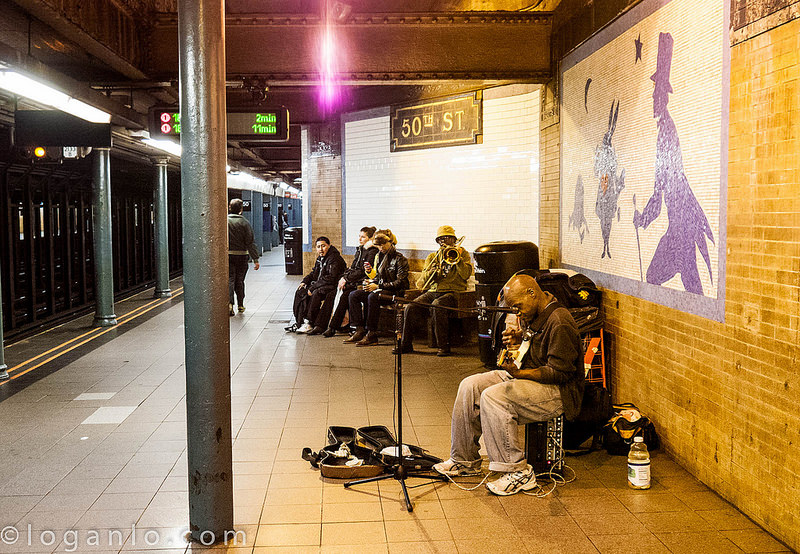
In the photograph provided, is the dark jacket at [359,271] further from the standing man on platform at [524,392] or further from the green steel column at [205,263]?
the green steel column at [205,263]

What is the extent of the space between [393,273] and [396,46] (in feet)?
10.5

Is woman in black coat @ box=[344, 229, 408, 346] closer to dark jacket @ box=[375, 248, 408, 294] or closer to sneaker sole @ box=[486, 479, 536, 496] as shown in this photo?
dark jacket @ box=[375, 248, 408, 294]

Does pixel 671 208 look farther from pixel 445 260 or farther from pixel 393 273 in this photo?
pixel 393 273

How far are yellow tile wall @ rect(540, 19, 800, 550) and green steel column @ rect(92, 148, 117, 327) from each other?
9.66m

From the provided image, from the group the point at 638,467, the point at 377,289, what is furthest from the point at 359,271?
the point at 638,467

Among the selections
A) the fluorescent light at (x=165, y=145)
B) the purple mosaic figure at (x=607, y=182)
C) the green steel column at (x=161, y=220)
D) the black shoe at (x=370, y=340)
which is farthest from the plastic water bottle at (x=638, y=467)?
the green steel column at (x=161, y=220)

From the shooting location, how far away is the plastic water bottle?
4723mm

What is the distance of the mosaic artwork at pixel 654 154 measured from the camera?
480 cm

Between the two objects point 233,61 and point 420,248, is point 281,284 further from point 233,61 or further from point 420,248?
point 233,61

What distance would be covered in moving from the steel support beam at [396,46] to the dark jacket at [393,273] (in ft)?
8.99

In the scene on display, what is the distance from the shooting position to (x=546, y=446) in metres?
5.02

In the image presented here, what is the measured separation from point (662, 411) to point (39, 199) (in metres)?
11.2

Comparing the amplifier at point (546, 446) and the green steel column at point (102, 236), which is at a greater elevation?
the green steel column at point (102, 236)

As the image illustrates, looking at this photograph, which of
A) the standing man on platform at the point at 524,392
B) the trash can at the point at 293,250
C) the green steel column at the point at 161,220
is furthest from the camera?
the trash can at the point at 293,250
